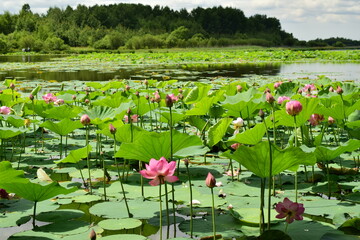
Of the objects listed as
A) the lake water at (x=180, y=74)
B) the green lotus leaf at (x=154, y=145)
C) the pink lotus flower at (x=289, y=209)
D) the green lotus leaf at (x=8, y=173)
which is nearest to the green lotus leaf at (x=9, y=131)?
the green lotus leaf at (x=8, y=173)

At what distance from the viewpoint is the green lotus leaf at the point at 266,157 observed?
4.50 feet

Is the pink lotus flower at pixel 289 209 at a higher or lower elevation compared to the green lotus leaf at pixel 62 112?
lower

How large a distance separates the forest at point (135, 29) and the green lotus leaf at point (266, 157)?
129 feet

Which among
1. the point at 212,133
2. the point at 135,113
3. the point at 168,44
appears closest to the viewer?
the point at 212,133

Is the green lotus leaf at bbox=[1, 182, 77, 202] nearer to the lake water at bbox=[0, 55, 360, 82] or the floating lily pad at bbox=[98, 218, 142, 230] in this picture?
the floating lily pad at bbox=[98, 218, 142, 230]

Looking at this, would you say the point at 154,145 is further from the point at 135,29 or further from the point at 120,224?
the point at 135,29

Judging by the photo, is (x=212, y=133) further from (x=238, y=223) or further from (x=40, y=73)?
(x=40, y=73)

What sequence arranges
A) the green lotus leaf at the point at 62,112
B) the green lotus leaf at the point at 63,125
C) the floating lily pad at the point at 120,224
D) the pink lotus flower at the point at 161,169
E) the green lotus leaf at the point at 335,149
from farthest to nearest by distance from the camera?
the green lotus leaf at the point at 62,112, the green lotus leaf at the point at 63,125, the green lotus leaf at the point at 335,149, the floating lily pad at the point at 120,224, the pink lotus flower at the point at 161,169

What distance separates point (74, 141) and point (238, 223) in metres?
2.15

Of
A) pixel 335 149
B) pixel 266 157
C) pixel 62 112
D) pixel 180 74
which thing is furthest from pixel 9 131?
pixel 180 74

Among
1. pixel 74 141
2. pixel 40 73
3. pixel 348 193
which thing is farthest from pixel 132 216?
pixel 40 73

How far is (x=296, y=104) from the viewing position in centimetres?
158

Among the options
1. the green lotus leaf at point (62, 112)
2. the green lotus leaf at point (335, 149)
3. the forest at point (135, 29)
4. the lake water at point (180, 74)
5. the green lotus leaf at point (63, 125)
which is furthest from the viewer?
the forest at point (135, 29)

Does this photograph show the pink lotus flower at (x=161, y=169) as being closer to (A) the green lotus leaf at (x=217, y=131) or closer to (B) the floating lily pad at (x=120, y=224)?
(B) the floating lily pad at (x=120, y=224)
